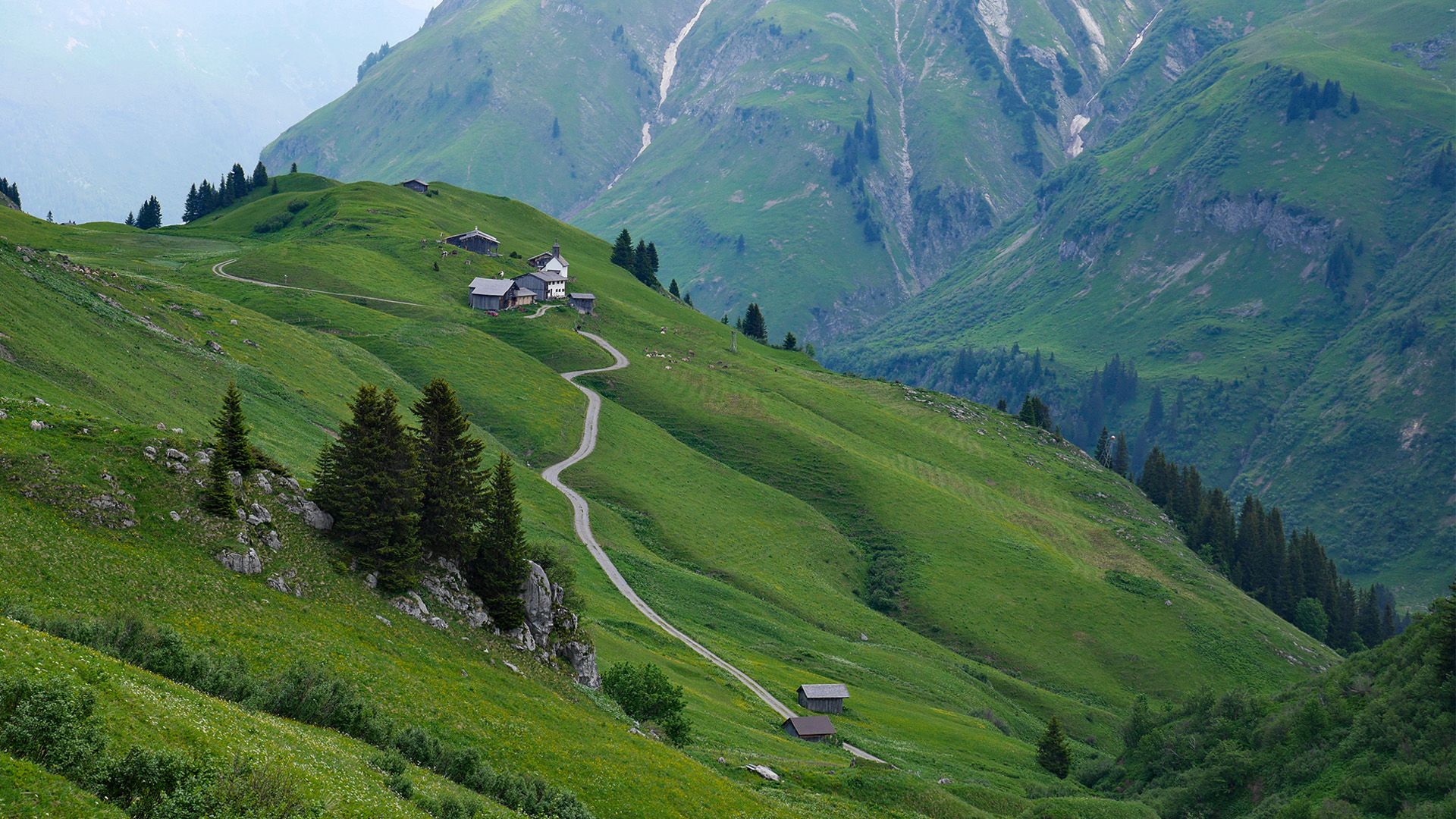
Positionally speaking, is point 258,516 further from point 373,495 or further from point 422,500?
point 422,500

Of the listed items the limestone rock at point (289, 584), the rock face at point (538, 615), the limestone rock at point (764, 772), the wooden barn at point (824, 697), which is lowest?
the wooden barn at point (824, 697)

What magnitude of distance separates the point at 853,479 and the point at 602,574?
196 ft

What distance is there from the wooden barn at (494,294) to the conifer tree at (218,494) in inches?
5013

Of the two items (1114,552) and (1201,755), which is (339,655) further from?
(1114,552)

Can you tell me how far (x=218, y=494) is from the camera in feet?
146

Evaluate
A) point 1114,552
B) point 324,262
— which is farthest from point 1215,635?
point 324,262

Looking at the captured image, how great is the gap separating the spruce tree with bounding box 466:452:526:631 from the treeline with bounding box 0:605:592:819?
15292 mm

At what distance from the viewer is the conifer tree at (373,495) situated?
1966 inches

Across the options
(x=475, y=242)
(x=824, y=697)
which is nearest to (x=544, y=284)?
(x=475, y=242)

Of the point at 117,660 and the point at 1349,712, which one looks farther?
the point at 1349,712

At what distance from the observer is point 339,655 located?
41562 mm

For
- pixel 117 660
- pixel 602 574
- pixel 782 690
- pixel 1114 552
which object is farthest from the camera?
pixel 1114 552

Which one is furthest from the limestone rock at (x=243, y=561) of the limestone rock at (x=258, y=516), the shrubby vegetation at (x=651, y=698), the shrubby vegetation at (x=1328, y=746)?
the shrubby vegetation at (x=1328, y=746)

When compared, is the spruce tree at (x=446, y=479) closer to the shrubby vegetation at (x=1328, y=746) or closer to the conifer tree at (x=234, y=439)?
the conifer tree at (x=234, y=439)
